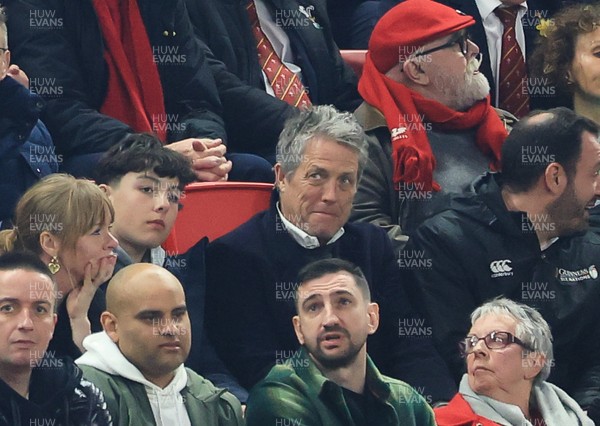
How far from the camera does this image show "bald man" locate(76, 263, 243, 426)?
15.8ft

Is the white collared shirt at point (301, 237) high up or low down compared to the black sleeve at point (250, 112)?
down

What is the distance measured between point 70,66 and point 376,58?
1.19 metres

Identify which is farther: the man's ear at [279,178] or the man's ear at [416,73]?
the man's ear at [416,73]

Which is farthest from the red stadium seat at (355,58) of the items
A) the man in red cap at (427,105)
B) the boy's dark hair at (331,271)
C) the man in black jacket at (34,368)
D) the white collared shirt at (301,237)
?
the man in black jacket at (34,368)

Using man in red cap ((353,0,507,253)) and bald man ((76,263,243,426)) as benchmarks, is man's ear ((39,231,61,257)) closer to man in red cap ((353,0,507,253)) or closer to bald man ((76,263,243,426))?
bald man ((76,263,243,426))

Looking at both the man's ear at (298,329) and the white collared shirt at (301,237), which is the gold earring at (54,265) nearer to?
the man's ear at (298,329)

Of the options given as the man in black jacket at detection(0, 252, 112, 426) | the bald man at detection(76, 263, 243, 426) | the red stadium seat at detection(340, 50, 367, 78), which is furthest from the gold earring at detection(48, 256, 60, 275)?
the red stadium seat at detection(340, 50, 367, 78)

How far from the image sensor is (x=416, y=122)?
6473 millimetres

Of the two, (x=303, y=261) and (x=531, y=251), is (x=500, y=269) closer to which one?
(x=531, y=251)

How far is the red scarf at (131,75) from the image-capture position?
246 inches

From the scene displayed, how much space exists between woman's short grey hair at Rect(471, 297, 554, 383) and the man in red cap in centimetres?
82

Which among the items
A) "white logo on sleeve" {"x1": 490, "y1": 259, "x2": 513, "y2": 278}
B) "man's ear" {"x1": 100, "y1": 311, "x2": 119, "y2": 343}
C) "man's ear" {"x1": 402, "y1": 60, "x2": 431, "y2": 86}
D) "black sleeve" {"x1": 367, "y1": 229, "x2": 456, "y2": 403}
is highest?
"man's ear" {"x1": 402, "y1": 60, "x2": 431, "y2": 86}

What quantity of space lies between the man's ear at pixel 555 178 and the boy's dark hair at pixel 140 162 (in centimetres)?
126

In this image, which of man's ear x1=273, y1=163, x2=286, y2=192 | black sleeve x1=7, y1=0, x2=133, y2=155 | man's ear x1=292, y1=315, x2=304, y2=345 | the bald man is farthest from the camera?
black sleeve x1=7, y1=0, x2=133, y2=155
